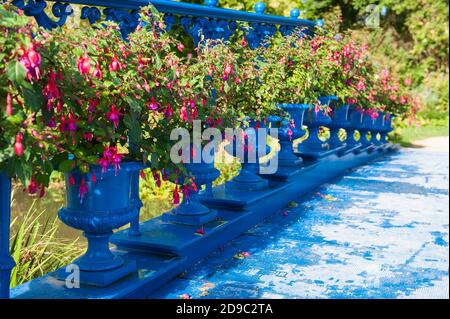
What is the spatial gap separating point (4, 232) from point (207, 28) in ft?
8.09

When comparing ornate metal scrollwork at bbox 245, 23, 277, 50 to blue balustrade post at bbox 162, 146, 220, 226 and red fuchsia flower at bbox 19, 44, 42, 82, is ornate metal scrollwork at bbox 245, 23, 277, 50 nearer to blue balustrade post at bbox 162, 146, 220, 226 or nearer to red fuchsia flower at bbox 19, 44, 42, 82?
blue balustrade post at bbox 162, 146, 220, 226

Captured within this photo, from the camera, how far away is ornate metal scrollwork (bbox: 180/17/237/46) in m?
4.49

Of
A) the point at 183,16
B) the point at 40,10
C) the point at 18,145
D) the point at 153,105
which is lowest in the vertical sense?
the point at 18,145

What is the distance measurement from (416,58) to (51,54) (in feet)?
50.0

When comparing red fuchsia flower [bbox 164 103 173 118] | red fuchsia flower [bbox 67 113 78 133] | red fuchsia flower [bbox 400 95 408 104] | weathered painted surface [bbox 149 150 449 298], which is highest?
red fuchsia flower [bbox 400 95 408 104]

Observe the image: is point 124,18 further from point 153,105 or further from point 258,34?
point 258,34

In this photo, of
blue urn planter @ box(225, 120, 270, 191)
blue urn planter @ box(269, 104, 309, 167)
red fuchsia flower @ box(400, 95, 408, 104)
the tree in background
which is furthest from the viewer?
the tree in background

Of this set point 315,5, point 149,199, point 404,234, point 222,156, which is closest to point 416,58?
point 315,5

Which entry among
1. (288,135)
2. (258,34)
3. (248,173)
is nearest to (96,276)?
(248,173)

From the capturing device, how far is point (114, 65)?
2.83 meters

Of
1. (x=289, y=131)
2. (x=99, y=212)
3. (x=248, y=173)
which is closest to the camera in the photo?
(x=99, y=212)

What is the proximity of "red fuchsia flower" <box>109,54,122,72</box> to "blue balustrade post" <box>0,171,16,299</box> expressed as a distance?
64 centimetres

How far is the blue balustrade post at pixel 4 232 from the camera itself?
269 cm

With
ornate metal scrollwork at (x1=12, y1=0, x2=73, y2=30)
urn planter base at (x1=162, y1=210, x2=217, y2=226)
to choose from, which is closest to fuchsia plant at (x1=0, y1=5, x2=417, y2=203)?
ornate metal scrollwork at (x1=12, y1=0, x2=73, y2=30)
